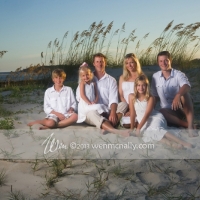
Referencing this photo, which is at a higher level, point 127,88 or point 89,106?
point 127,88

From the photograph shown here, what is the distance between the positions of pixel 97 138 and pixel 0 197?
1420 mm

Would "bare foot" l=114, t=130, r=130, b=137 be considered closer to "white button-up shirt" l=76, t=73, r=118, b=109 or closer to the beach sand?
the beach sand

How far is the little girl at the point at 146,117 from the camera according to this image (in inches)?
147

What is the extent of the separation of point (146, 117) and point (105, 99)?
2.57 ft

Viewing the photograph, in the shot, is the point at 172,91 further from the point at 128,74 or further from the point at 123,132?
the point at 123,132

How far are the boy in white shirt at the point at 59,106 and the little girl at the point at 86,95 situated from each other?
0.13m

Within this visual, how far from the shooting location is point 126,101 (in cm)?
459

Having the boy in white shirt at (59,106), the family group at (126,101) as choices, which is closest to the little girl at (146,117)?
Result: the family group at (126,101)

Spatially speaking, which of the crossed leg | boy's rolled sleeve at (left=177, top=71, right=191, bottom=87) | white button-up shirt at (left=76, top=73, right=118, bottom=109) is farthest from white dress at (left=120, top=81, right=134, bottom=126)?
boy's rolled sleeve at (left=177, top=71, right=191, bottom=87)

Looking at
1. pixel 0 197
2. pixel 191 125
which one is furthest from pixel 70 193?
pixel 191 125

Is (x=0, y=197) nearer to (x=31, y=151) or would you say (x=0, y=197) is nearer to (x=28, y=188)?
(x=28, y=188)

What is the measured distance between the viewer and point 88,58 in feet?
30.6

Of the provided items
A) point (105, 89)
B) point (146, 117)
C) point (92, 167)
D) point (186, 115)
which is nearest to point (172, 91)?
point (186, 115)

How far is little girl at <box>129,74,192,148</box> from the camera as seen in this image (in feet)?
12.2
